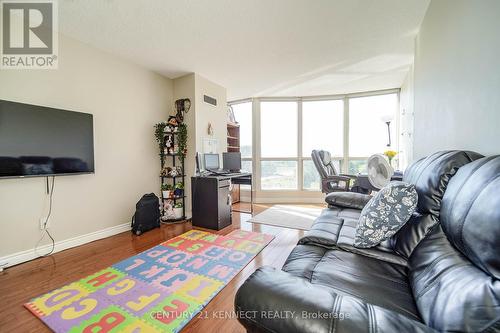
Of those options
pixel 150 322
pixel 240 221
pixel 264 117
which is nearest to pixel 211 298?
pixel 150 322

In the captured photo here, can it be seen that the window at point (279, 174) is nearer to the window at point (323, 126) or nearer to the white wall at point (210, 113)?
the window at point (323, 126)

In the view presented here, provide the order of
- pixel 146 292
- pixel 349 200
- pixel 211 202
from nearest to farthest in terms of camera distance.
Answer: pixel 146 292 < pixel 349 200 < pixel 211 202

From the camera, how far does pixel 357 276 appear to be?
98 cm

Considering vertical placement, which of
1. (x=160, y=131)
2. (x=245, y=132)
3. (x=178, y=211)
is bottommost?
(x=178, y=211)

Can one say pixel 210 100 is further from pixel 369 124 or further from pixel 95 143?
pixel 369 124

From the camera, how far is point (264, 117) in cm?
500

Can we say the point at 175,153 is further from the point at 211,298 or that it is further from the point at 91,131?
the point at 211,298

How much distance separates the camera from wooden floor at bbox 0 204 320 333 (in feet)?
4.29

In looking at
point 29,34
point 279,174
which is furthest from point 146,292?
point 279,174

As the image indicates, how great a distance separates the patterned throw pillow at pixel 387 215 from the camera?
113 centimetres

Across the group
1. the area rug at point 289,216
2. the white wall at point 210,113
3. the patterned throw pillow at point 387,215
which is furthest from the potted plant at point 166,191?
the patterned throw pillow at point 387,215

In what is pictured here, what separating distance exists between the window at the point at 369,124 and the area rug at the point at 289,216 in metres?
1.76

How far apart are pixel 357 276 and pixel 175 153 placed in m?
3.01

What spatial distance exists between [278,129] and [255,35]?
2.74 m
